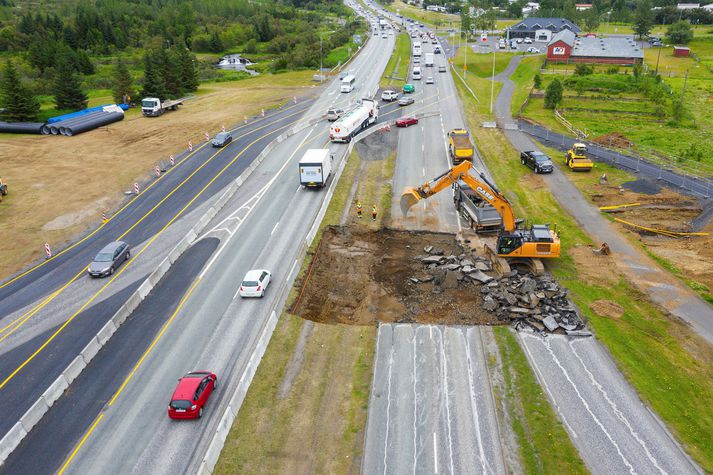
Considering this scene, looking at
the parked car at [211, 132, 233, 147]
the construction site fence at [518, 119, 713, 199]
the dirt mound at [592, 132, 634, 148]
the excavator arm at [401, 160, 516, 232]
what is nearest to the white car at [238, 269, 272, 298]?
the excavator arm at [401, 160, 516, 232]

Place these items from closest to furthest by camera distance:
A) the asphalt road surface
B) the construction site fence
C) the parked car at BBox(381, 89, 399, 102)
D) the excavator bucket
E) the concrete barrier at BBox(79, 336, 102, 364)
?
the asphalt road surface → the concrete barrier at BBox(79, 336, 102, 364) → the excavator bucket → the construction site fence → the parked car at BBox(381, 89, 399, 102)

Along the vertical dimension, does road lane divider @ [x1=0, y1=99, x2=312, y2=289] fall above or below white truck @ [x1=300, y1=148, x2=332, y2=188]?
below

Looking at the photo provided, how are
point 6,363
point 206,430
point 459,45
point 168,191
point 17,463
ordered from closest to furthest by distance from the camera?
point 17,463 → point 206,430 → point 6,363 → point 168,191 → point 459,45

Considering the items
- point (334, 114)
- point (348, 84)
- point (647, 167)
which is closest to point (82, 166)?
point (334, 114)

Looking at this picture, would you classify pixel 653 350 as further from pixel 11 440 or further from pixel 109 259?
pixel 109 259

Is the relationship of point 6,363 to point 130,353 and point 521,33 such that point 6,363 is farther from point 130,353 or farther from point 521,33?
point 521,33

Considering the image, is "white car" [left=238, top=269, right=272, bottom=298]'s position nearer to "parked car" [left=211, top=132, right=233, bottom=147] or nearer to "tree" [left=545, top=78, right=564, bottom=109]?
"parked car" [left=211, top=132, right=233, bottom=147]

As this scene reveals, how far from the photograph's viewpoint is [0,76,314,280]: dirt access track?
45812mm

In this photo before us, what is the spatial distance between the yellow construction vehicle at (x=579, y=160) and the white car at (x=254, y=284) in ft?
123

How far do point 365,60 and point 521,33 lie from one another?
55.9 metres

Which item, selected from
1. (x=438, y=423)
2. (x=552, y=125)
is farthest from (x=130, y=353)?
(x=552, y=125)

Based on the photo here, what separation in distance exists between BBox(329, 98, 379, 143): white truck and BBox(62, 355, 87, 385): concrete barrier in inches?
1681

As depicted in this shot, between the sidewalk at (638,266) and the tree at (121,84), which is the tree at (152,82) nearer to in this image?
the tree at (121,84)

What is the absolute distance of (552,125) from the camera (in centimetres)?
7275
